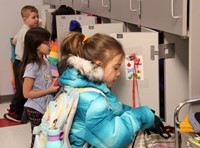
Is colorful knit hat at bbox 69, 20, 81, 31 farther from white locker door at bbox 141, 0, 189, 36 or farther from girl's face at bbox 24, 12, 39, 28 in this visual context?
girl's face at bbox 24, 12, 39, 28

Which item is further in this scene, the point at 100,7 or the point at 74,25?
the point at 100,7

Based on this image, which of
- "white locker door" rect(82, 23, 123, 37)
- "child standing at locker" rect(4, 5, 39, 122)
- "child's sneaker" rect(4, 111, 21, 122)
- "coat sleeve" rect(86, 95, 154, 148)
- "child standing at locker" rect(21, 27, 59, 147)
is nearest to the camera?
"coat sleeve" rect(86, 95, 154, 148)

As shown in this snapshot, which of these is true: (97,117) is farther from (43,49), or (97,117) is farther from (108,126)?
(43,49)

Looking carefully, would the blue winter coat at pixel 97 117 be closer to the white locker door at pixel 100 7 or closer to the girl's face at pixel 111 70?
the girl's face at pixel 111 70

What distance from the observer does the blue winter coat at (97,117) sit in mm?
1597

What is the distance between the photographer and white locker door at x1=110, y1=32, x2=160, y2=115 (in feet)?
6.75

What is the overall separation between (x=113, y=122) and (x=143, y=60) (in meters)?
0.58

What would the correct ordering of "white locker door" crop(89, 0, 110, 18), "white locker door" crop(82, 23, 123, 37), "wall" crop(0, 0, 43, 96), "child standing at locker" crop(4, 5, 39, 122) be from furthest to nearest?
1. "wall" crop(0, 0, 43, 96)
2. "child standing at locker" crop(4, 5, 39, 122)
3. "white locker door" crop(89, 0, 110, 18)
4. "white locker door" crop(82, 23, 123, 37)

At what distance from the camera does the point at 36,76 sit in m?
2.61

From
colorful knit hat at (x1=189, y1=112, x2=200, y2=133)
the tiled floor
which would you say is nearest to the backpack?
colorful knit hat at (x1=189, y1=112, x2=200, y2=133)

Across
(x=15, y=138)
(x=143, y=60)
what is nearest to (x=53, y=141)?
(x=143, y=60)

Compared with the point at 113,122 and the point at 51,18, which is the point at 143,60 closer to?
the point at 113,122

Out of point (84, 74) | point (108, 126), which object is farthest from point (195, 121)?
point (84, 74)

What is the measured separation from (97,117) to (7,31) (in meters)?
3.81
